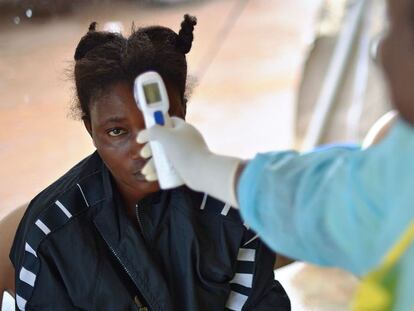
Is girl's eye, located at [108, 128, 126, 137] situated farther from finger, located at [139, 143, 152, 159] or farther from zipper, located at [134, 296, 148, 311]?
zipper, located at [134, 296, 148, 311]

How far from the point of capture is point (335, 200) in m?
0.42

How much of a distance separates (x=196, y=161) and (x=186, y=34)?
25 cm

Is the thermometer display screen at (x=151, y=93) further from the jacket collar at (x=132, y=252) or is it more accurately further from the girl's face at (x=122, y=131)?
the jacket collar at (x=132, y=252)

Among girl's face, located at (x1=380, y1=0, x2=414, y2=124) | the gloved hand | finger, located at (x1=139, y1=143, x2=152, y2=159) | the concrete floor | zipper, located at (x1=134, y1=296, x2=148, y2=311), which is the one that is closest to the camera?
girl's face, located at (x1=380, y1=0, x2=414, y2=124)

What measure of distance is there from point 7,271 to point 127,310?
0.61 feet

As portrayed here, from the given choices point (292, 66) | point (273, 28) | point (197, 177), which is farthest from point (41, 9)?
point (273, 28)

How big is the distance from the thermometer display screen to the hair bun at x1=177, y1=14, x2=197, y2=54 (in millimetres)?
139

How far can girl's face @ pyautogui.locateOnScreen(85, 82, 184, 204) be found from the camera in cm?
66

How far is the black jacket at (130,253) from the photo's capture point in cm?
69

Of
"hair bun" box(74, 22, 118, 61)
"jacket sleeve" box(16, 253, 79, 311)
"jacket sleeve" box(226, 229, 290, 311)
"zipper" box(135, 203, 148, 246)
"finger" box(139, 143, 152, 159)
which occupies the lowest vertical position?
"jacket sleeve" box(226, 229, 290, 311)

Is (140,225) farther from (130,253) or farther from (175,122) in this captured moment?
(175,122)

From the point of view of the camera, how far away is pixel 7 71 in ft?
3.54

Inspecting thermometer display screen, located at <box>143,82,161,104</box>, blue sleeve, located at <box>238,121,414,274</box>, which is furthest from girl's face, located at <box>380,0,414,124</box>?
thermometer display screen, located at <box>143,82,161,104</box>

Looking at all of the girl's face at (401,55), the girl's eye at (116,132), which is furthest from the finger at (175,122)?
the girl's face at (401,55)
